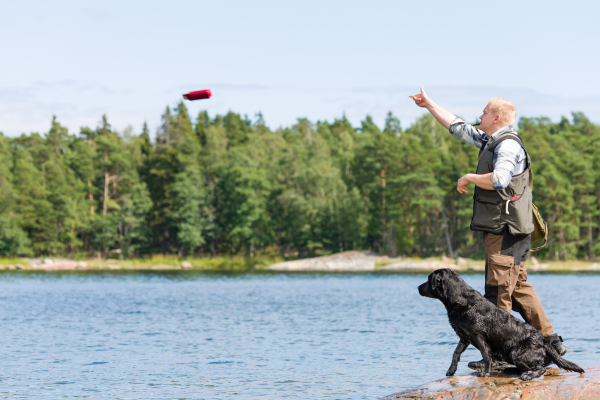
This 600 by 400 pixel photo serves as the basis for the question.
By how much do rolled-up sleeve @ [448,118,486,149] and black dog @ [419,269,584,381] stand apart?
4.81ft

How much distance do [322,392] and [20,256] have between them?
7154 centimetres

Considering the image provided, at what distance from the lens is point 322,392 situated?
9578 mm

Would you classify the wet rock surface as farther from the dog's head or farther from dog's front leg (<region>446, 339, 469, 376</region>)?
the dog's head

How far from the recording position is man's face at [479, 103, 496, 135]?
654 cm

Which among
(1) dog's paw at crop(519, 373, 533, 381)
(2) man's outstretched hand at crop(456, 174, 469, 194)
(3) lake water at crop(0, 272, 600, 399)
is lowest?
(3) lake water at crop(0, 272, 600, 399)

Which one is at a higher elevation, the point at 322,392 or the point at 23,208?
the point at 23,208

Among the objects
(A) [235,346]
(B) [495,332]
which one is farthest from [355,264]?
(B) [495,332]

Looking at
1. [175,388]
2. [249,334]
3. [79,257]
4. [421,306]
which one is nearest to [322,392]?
[175,388]

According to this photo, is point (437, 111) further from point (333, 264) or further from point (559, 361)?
point (333, 264)

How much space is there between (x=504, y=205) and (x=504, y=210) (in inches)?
2.0

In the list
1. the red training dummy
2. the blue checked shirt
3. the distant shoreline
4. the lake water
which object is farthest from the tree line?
the blue checked shirt

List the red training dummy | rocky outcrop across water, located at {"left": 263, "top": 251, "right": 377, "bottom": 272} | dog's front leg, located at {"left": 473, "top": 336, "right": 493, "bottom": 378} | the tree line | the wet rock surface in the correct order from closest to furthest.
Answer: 1. the wet rock surface
2. dog's front leg, located at {"left": 473, "top": 336, "right": 493, "bottom": 378}
3. the red training dummy
4. rocky outcrop across water, located at {"left": 263, "top": 251, "right": 377, "bottom": 272}
5. the tree line

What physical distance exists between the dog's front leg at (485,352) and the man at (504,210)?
16 centimetres

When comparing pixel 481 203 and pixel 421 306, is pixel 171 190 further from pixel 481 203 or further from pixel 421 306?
pixel 481 203
